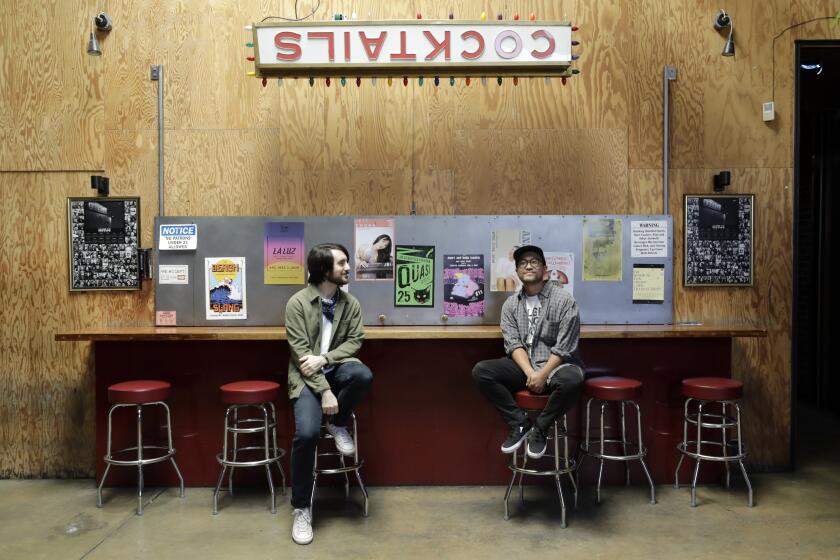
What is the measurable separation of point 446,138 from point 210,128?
64.2 inches

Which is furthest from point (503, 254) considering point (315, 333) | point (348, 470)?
point (348, 470)

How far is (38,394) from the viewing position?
464 centimetres

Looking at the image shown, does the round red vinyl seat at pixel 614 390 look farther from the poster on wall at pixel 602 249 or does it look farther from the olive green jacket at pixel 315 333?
the olive green jacket at pixel 315 333

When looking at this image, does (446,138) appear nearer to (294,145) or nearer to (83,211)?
(294,145)

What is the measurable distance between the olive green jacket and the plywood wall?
37.9 inches

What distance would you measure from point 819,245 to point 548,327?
4.13m

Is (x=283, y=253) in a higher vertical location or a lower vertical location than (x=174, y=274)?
higher

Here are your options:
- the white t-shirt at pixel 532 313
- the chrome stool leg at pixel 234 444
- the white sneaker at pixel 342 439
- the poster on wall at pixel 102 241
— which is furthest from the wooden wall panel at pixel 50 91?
the white t-shirt at pixel 532 313

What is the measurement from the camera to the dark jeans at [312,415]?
140 inches

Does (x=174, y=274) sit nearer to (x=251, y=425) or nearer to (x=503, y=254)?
(x=251, y=425)

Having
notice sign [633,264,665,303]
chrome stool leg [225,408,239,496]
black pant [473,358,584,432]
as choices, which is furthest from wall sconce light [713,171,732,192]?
chrome stool leg [225,408,239,496]

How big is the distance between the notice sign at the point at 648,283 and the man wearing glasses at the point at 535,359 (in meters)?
0.81

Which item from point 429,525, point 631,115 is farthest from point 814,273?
point 429,525

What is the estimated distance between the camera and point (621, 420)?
420cm
